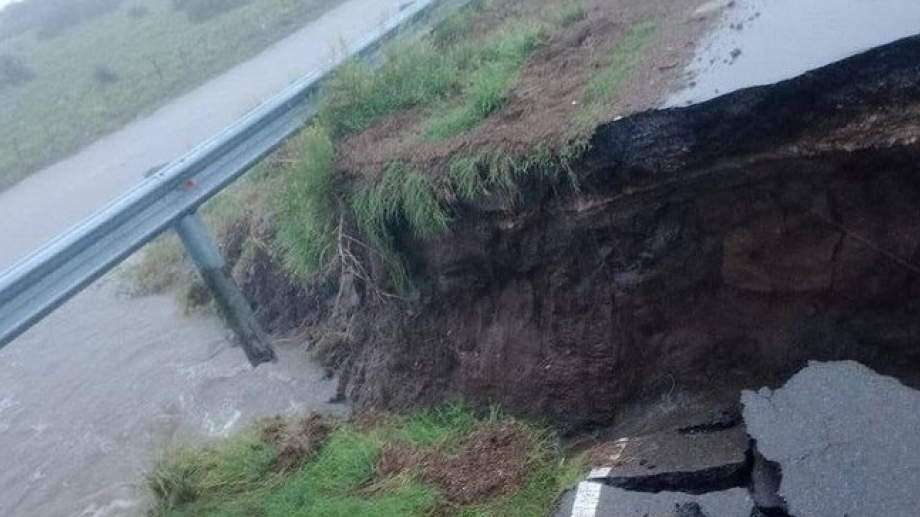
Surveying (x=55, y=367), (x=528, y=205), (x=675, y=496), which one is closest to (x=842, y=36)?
(x=528, y=205)

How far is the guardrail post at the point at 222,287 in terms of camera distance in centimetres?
805

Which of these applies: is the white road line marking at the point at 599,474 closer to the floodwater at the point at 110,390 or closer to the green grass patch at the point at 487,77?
the green grass patch at the point at 487,77

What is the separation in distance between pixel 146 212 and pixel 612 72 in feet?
11.2

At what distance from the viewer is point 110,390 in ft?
33.3

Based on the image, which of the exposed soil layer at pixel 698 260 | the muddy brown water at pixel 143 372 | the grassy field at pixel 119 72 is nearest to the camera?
the exposed soil layer at pixel 698 260

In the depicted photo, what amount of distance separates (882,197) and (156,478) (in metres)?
4.87

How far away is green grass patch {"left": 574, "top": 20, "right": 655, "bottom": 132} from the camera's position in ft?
21.2

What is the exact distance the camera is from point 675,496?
555 cm

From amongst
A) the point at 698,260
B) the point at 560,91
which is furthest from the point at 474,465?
the point at 560,91

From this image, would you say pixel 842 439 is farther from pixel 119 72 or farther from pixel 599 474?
pixel 119 72

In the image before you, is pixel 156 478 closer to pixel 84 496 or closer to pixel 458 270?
pixel 84 496

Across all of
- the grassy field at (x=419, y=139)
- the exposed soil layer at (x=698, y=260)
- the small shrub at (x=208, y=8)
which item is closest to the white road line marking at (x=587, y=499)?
the exposed soil layer at (x=698, y=260)

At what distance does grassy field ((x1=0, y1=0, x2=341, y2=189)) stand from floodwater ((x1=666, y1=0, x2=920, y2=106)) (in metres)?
15.6

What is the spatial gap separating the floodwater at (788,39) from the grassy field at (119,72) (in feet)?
51.1
